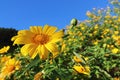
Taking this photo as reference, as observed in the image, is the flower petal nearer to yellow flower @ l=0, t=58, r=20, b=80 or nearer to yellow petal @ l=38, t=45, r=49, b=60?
yellow petal @ l=38, t=45, r=49, b=60

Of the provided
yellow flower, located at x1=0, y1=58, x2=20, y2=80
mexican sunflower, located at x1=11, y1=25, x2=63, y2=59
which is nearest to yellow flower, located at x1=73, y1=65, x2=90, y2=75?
yellow flower, located at x1=0, y1=58, x2=20, y2=80

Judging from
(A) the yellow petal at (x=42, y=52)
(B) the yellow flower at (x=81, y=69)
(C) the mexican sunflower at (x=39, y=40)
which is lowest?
(B) the yellow flower at (x=81, y=69)

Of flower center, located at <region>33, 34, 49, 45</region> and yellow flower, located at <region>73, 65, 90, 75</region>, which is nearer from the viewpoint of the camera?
flower center, located at <region>33, 34, 49, 45</region>

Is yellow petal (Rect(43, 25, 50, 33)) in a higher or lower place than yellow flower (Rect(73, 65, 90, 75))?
higher

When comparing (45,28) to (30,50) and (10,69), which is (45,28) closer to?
(30,50)

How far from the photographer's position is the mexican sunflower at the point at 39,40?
2006 millimetres

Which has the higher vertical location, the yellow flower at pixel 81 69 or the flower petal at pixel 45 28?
the flower petal at pixel 45 28

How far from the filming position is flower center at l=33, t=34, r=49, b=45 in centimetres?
205

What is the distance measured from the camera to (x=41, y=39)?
206cm

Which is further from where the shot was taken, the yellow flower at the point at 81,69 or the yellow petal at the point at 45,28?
the yellow flower at the point at 81,69

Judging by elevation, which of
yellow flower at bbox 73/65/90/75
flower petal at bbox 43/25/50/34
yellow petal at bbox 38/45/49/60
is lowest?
yellow flower at bbox 73/65/90/75

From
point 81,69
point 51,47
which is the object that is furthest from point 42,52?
point 81,69

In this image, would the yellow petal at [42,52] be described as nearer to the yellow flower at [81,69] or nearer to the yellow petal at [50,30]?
the yellow petal at [50,30]

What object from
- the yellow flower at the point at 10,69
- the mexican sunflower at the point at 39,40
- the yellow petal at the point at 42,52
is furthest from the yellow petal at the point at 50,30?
the yellow flower at the point at 10,69
